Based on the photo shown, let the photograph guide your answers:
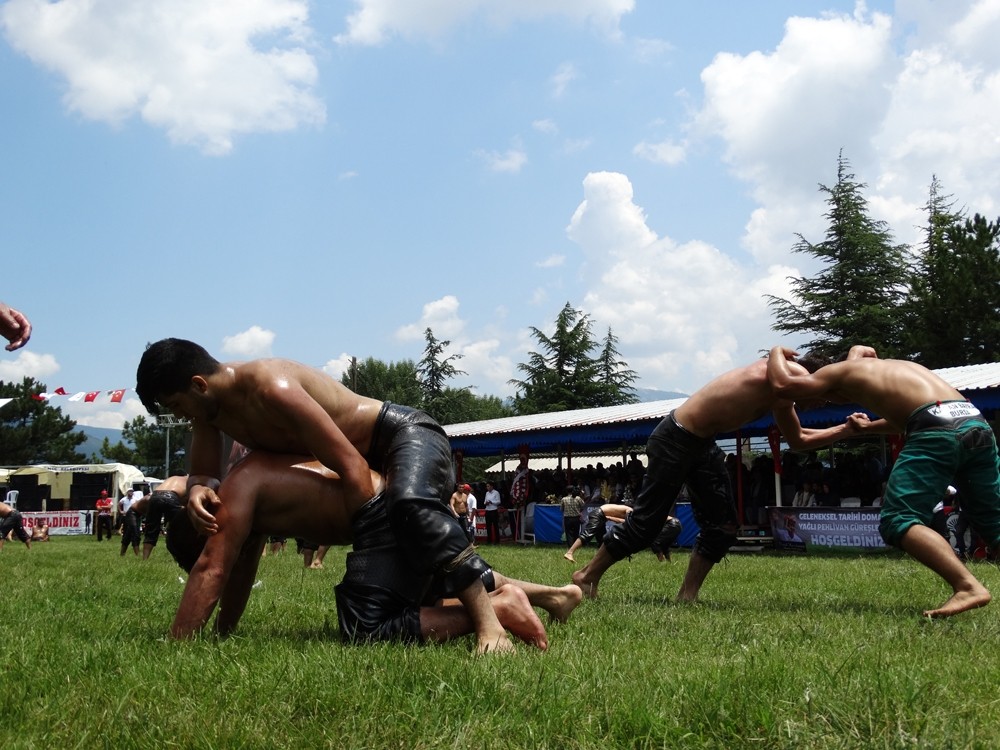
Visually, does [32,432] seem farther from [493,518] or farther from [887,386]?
[887,386]

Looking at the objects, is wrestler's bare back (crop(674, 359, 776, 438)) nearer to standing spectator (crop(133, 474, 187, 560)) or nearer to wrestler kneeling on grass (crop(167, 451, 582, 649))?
wrestler kneeling on grass (crop(167, 451, 582, 649))

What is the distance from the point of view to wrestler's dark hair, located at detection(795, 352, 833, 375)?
18.3ft

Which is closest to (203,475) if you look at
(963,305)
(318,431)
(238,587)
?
(238,587)

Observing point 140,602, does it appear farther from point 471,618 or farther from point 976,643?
point 976,643

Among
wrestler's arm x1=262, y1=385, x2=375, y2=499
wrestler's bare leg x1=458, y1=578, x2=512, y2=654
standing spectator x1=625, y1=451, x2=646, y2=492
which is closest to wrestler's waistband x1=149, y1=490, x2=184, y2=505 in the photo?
wrestler's arm x1=262, y1=385, x2=375, y2=499

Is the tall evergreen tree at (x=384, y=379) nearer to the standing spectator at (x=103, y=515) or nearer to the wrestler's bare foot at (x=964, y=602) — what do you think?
the standing spectator at (x=103, y=515)

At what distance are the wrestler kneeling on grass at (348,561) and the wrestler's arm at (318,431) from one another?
0.35ft

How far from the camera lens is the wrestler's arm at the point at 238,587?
4.08 meters

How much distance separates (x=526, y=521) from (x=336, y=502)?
18612 millimetres

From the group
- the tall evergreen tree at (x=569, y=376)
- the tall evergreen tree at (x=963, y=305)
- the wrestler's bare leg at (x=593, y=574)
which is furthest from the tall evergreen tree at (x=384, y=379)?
the wrestler's bare leg at (x=593, y=574)

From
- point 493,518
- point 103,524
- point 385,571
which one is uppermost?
point 385,571

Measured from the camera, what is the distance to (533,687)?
8.82ft

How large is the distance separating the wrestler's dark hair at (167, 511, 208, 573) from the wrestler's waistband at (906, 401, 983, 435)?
368 cm

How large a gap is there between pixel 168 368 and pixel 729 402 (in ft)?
11.3
